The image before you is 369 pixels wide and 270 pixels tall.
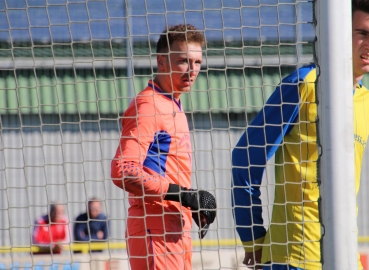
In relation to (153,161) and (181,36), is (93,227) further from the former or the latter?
(181,36)

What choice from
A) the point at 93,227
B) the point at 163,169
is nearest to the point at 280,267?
Result: the point at 163,169

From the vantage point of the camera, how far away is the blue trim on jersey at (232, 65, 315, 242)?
2.51 m

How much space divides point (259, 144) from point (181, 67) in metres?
0.60

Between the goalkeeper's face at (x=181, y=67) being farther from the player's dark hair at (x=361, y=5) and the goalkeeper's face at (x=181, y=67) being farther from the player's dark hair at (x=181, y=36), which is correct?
the player's dark hair at (x=361, y=5)

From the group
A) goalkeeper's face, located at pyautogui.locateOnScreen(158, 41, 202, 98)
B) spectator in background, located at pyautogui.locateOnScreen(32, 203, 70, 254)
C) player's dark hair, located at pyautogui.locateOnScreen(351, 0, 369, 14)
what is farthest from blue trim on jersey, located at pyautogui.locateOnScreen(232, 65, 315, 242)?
spectator in background, located at pyautogui.locateOnScreen(32, 203, 70, 254)

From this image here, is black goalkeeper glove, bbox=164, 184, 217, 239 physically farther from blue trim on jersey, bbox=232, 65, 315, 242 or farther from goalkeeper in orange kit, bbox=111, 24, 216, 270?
blue trim on jersey, bbox=232, 65, 315, 242

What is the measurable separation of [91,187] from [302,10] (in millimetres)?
6500

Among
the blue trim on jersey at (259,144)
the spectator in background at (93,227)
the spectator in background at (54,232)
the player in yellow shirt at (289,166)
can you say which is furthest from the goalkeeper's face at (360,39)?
the spectator in background at (93,227)

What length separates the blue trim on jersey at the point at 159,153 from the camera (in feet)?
9.23

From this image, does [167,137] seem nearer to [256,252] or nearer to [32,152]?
[256,252]

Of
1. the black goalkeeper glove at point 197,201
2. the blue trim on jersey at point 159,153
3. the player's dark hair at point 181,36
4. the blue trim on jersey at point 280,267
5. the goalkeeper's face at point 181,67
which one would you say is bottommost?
the blue trim on jersey at point 280,267

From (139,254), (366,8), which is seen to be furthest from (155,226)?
(366,8)

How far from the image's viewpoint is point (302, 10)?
324 centimetres

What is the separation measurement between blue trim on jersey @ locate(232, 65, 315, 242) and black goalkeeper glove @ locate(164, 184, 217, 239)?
8.2 inches
